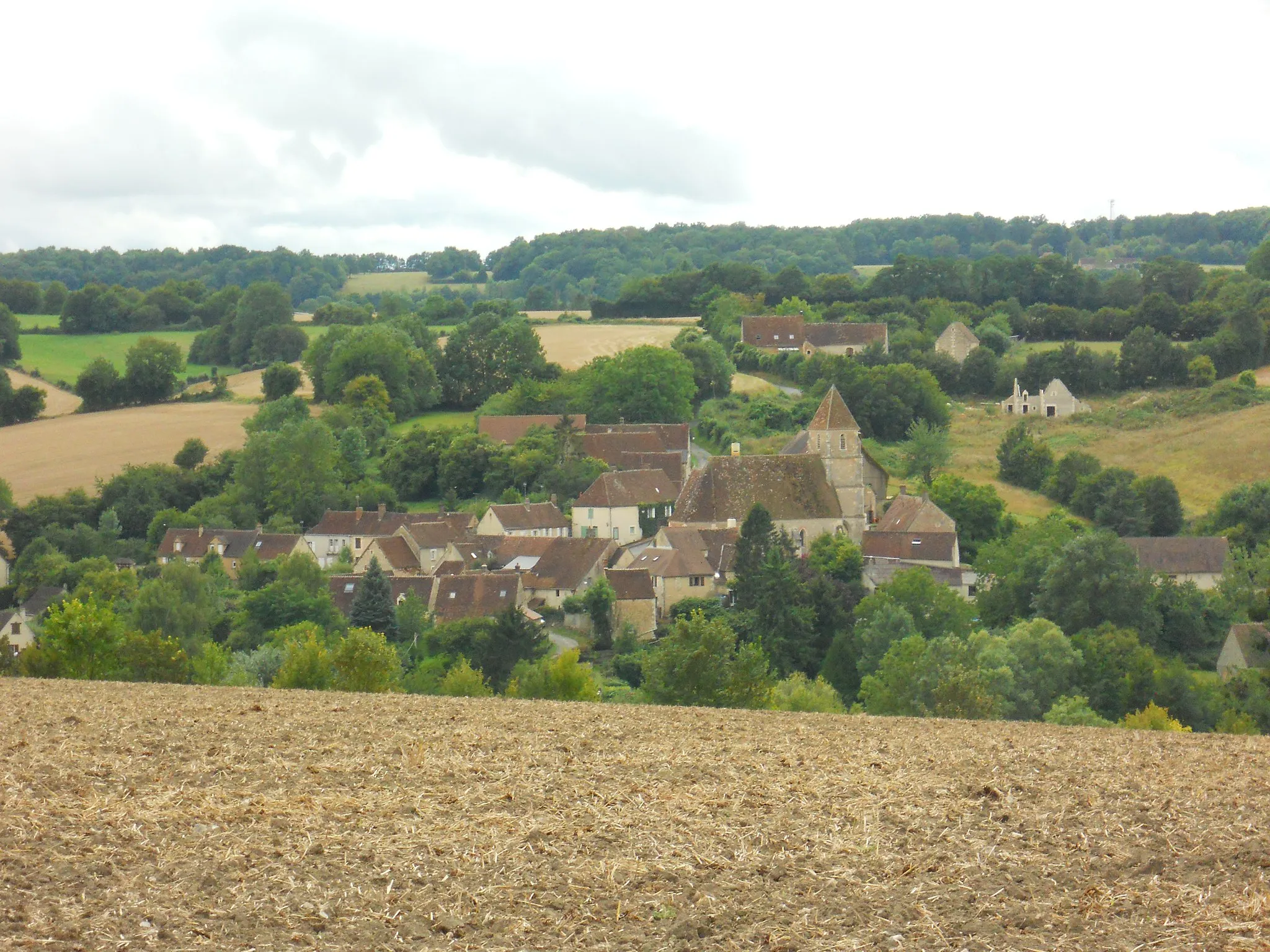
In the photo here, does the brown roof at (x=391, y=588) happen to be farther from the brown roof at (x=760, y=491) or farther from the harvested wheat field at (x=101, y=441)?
the harvested wheat field at (x=101, y=441)

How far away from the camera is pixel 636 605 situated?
48250mm

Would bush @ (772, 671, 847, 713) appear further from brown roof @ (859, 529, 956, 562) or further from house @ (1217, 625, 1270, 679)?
brown roof @ (859, 529, 956, 562)

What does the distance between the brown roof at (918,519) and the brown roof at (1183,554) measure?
6349mm

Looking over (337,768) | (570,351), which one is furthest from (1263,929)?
(570,351)

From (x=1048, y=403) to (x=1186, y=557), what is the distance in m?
29.1

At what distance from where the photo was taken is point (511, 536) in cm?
5572

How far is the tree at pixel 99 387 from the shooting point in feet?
282

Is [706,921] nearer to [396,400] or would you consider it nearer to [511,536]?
[511,536]

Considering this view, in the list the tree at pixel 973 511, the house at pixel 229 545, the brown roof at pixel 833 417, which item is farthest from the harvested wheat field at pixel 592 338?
the tree at pixel 973 511

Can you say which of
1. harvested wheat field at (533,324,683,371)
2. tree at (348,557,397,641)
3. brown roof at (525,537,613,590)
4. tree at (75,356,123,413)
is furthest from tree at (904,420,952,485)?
tree at (75,356,123,413)

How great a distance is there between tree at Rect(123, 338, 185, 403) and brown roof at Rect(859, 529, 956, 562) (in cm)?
5263

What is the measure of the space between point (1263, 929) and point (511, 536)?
48.3m

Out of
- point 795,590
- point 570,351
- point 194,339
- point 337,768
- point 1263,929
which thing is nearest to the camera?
point 1263,929

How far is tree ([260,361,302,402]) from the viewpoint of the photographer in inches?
3423
